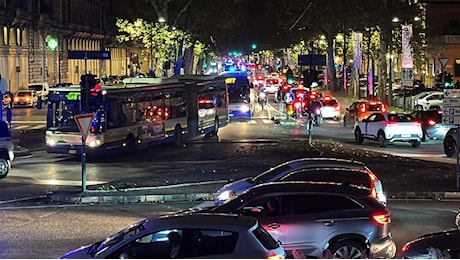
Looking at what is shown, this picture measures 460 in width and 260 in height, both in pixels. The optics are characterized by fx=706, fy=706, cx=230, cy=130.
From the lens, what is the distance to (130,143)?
28062mm

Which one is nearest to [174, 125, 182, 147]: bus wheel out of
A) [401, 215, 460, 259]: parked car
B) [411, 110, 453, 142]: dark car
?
[411, 110, 453, 142]: dark car

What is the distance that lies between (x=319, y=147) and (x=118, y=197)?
44.6 ft

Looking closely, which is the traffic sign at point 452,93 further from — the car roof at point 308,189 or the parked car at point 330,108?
the parked car at point 330,108

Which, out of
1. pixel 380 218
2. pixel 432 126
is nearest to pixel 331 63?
pixel 432 126

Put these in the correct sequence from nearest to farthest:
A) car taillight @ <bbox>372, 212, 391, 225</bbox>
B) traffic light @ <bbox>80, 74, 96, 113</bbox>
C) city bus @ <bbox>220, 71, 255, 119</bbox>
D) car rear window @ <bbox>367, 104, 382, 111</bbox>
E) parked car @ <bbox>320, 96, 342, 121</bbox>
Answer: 1. car taillight @ <bbox>372, 212, 391, 225</bbox>
2. traffic light @ <bbox>80, 74, 96, 113</bbox>
3. car rear window @ <bbox>367, 104, 382, 111</bbox>
4. parked car @ <bbox>320, 96, 342, 121</bbox>
5. city bus @ <bbox>220, 71, 255, 119</bbox>

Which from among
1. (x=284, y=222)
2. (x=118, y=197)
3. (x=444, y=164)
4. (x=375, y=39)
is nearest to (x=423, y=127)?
(x=444, y=164)

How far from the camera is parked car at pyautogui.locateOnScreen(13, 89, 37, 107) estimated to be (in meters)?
60.7

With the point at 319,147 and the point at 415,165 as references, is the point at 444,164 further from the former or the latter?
the point at 319,147

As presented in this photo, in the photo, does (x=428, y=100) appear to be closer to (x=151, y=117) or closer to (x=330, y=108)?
(x=330, y=108)

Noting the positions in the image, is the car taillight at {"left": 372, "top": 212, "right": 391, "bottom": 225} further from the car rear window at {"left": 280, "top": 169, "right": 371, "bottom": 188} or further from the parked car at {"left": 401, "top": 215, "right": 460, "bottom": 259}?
the car rear window at {"left": 280, "top": 169, "right": 371, "bottom": 188}

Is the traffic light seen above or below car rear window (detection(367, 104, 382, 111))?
above

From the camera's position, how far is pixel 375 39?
72.7 meters

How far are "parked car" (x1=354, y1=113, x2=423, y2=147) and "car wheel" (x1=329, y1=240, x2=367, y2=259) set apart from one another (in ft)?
69.4

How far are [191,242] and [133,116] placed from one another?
20.7m
